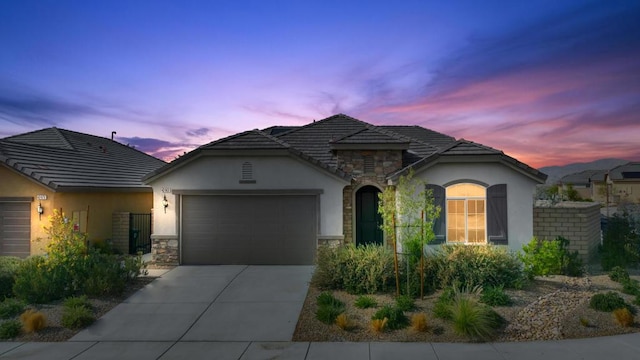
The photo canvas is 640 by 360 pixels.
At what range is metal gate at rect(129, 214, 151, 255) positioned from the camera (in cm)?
1516

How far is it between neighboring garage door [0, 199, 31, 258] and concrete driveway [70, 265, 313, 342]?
570 cm

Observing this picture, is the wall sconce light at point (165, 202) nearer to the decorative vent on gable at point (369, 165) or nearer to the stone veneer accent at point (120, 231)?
the stone veneer accent at point (120, 231)

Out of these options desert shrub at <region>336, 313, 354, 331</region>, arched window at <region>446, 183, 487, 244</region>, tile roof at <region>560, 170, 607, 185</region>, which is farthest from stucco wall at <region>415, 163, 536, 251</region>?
tile roof at <region>560, 170, 607, 185</region>

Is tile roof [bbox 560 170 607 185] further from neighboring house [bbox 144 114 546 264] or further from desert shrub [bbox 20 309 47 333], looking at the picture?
desert shrub [bbox 20 309 47 333]

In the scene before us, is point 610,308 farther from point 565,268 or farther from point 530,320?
point 565,268

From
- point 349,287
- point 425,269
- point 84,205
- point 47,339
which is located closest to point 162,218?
point 84,205

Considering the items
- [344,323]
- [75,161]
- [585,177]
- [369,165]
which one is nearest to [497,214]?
[369,165]

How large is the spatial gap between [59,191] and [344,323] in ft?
36.9

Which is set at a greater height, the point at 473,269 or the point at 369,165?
the point at 369,165

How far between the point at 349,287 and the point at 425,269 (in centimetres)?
187

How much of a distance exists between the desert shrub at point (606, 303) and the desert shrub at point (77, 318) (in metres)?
10.3

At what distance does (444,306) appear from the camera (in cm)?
739

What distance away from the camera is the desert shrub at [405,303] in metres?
7.72

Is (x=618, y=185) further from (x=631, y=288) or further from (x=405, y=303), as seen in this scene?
(x=405, y=303)
